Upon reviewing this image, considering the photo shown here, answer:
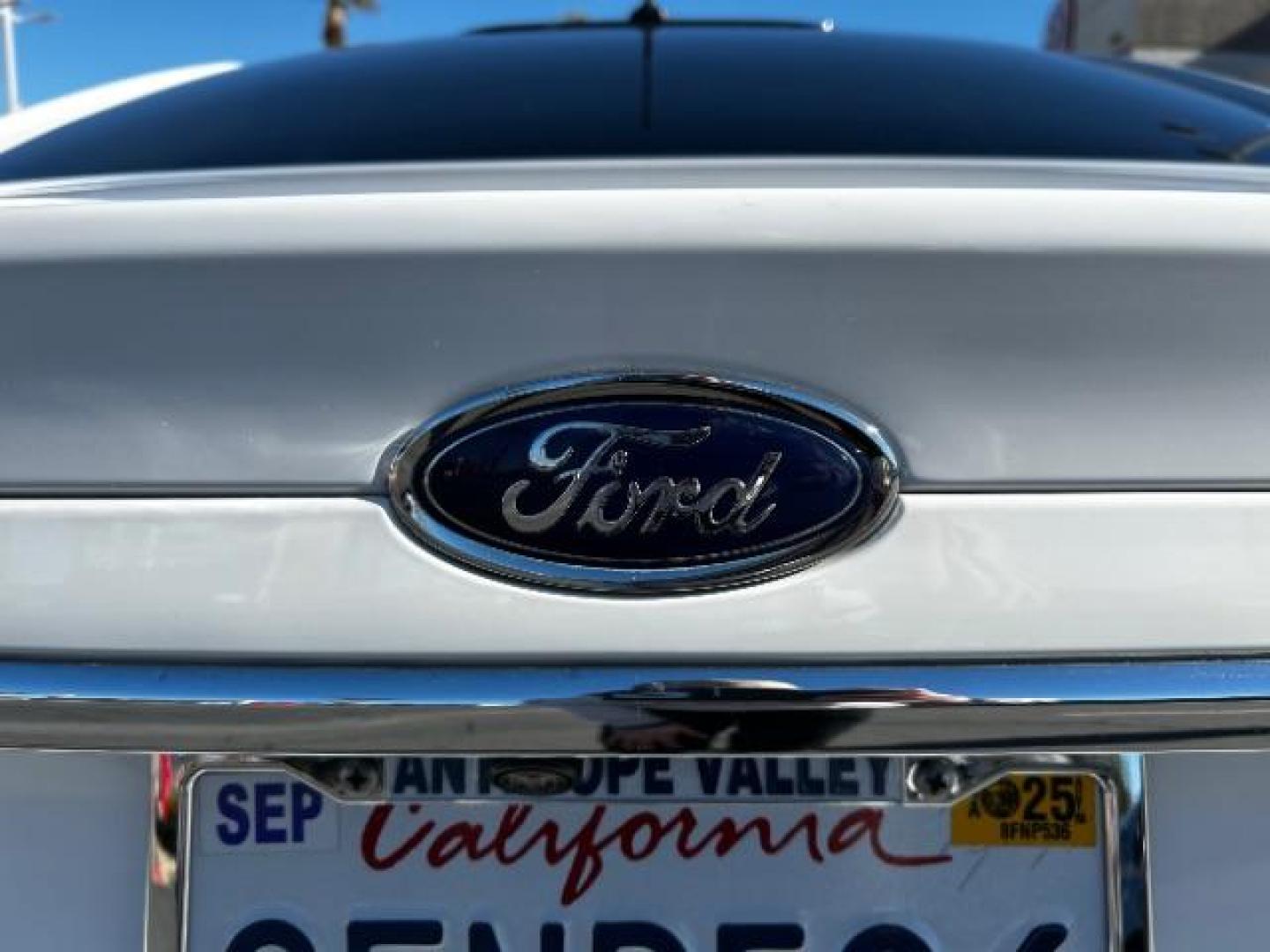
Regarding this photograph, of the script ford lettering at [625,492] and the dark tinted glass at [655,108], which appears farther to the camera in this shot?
the dark tinted glass at [655,108]

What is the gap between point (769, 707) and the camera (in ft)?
3.76

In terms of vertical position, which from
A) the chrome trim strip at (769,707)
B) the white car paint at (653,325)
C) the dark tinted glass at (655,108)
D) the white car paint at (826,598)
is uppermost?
the dark tinted glass at (655,108)

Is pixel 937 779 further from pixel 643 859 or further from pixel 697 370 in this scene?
pixel 697 370

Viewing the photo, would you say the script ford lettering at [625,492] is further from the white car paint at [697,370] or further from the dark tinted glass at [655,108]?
the dark tinted glass at [655,108]

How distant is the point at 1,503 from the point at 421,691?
15.5 inches

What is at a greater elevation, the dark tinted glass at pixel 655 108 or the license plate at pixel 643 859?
the dark tinted glass at pixel 655 108

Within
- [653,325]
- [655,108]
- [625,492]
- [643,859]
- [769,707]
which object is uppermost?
[655,108]

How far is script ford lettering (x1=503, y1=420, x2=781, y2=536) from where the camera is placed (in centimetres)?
116

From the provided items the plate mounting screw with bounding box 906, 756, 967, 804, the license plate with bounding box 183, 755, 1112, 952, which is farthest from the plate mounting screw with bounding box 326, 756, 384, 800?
the plate mounting screw with bounding box 906, 756, 967, 804

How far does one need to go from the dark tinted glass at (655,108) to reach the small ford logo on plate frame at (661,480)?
1.59 feet

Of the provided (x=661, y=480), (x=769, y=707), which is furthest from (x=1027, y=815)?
(x=661, y=480)

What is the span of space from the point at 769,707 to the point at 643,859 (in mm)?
181

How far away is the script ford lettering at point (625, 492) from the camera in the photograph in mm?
1158

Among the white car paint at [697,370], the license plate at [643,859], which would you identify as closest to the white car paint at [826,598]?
the white car paint at [697,370]
